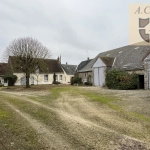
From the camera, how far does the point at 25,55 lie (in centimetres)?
2198

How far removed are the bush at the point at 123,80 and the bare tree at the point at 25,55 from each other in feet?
32.8

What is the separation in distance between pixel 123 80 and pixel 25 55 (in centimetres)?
1320

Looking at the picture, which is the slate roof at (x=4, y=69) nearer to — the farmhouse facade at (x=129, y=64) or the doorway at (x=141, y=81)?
the farmhouse facade at (x=129, y=64)

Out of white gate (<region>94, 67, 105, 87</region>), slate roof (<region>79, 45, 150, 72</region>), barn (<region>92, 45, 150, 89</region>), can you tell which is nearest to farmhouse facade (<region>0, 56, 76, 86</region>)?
Answer: white gate (<region>94, 67, 105, 87</region>)

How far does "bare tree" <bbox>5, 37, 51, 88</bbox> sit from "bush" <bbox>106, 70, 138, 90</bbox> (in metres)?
10.00

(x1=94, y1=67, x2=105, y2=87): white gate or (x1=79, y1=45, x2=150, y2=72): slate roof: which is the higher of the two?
(x1=79, y1=45, x2=150, y2=72): slate roof

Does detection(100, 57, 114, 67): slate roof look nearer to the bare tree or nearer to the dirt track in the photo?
the bare tree

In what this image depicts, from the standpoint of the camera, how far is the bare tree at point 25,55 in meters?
21.9

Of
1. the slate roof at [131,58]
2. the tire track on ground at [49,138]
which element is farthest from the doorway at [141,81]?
the tire track on ground at [49,138]

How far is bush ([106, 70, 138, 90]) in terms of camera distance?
64.0 feet

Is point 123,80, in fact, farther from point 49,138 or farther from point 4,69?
point 4,69

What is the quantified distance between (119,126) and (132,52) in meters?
21.0
